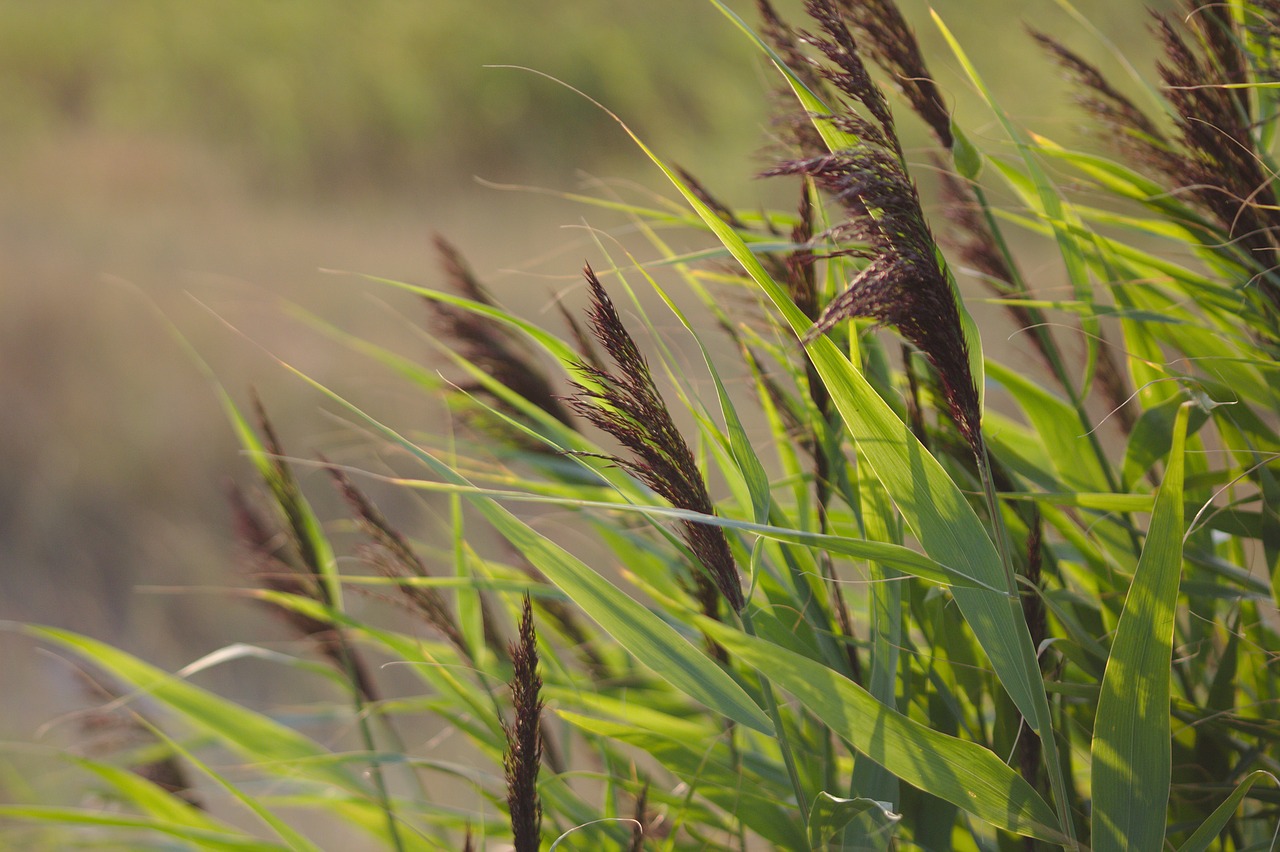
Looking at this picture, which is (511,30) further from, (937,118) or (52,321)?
(937,118)

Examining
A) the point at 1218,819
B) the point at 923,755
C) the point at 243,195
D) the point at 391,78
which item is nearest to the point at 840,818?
the point at 923,755

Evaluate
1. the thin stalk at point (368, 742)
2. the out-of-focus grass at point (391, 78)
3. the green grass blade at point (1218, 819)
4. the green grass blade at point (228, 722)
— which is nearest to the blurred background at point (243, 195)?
the out-of-focus grass at point (391, 78)

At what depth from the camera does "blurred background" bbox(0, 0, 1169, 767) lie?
2.10 meters

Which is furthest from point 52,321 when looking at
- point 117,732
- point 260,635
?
point 117,732

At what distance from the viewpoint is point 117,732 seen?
0.76 meters

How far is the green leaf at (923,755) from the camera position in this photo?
14.1 inches

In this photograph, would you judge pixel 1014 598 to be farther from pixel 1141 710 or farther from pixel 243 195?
pixel 243 195

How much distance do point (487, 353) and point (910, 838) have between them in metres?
0.43

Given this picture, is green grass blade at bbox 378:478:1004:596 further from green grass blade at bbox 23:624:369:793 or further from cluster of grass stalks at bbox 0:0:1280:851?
green grass blade at bbox 23:624:369:793

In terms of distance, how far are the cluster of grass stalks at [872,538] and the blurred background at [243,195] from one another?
1.18 m

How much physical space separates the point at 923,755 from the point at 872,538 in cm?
15

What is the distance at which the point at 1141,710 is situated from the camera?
36 cm

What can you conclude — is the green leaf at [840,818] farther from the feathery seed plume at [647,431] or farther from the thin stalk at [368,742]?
the thin stalk at [368,742]

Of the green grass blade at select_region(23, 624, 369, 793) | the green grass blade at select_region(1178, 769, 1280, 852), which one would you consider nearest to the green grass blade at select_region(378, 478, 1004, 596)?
the green grass blade at select_region(1178, 769, 1280, 852)
